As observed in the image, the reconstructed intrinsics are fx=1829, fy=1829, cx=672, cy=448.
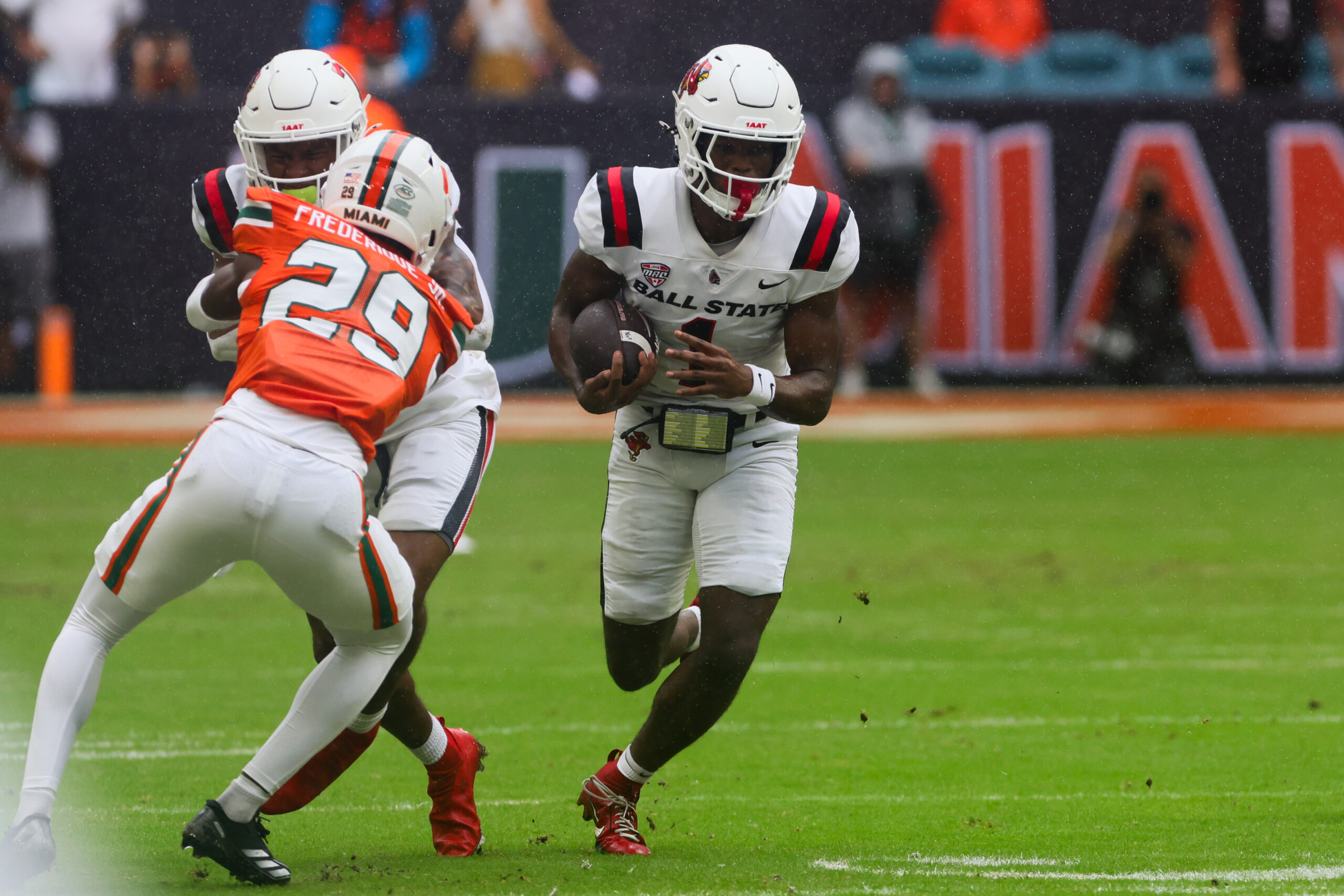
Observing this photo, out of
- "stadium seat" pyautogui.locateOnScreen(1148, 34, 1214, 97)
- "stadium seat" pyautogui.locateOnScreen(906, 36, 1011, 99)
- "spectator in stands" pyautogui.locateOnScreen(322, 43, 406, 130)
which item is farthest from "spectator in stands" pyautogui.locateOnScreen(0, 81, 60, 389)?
"stadium seat" pyautogui.locateOnScreen(1148, 34, 1214, 97)

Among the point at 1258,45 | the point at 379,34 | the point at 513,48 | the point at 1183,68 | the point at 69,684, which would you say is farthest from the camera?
the point at 1183,68

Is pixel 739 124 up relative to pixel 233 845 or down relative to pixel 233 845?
up

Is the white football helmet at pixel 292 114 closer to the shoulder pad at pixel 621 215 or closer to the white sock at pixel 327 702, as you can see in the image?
the shoulder pad at pixel 621 215

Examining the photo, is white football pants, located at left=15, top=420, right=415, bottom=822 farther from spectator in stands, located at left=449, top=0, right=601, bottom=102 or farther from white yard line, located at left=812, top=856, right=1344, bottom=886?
spectator in stands, located at left=449, top=0, right=601, bottom=102

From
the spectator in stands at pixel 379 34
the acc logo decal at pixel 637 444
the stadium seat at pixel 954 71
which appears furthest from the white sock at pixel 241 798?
the stadium seat at pixel 954 71

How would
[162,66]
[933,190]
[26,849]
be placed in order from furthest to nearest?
[162,66], [933,190], [26,849]

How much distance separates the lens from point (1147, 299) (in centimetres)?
1383

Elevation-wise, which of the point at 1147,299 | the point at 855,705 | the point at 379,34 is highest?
the point at 379,34

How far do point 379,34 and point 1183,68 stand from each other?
670 cm

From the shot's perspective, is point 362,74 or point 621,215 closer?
point 621,215

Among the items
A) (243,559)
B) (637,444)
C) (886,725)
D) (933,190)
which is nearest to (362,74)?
(933,190)

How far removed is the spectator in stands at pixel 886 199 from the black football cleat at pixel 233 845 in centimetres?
1015

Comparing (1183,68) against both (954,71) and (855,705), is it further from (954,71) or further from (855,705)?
(855,705)

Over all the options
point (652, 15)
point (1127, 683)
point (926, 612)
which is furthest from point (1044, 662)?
point (652, 15)
